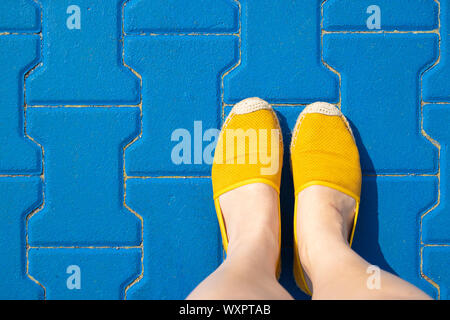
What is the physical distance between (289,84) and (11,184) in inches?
33.0

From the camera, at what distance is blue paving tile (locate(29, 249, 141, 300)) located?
986mm

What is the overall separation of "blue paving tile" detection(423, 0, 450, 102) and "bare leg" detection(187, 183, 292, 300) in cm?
52

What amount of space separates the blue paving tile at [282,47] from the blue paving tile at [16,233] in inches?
25.4

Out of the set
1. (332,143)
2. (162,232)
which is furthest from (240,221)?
(332,143)

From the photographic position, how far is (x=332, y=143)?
0.98 m

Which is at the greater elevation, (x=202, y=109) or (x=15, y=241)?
(x=202, y=109)

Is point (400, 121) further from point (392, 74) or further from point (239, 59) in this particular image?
point (239, 59)

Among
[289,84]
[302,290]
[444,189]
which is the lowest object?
[302,290]

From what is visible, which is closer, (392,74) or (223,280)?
(223,280)

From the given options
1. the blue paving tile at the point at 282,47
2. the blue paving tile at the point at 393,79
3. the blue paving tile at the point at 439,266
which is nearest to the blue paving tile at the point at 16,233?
the blue paving tile at the point at 282,47

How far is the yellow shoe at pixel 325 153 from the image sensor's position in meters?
0.95

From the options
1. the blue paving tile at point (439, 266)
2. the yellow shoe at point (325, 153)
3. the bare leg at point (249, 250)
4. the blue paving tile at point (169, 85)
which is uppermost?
the blue paving tile at point (169, 85)

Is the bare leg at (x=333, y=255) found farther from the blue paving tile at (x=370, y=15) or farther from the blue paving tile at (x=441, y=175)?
the blue paving tile at (x=370, y=15)

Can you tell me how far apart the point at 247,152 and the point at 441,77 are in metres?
0.58
